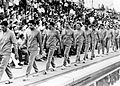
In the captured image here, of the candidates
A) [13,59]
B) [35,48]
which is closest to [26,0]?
[13,59]

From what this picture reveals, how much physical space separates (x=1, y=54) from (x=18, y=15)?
6.00m

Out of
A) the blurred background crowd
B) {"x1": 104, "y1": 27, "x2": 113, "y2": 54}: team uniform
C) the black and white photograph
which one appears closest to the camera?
the black and white photograph

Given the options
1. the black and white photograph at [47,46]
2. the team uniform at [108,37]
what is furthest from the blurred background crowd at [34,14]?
the team uniform at [108,37]

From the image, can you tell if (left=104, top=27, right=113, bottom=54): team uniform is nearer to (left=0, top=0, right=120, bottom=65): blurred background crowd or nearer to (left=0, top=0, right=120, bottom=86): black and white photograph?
(left=0, top=0, right=120, bottom=86): black and white photograph

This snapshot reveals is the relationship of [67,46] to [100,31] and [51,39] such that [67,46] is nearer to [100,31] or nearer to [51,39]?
[51,39]

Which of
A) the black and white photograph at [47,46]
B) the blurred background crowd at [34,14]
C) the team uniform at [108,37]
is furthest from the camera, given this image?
the team uniform at [108,37]

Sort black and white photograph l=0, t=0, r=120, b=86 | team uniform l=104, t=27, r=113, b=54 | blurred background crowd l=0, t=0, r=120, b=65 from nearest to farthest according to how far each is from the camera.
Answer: black and white photograph l=0, t=0, r=120, b=86
blurred background crowd l=0, t=0, r=120, b=65
team uniform l=104, t=27, r=113, b=54

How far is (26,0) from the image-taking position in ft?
52.8

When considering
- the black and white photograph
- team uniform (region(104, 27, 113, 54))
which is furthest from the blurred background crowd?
team uniform (region(104, 27, 113, 54))

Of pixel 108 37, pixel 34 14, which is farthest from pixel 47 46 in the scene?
pixel 108 37

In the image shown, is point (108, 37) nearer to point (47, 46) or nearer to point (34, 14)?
point (34, 14)

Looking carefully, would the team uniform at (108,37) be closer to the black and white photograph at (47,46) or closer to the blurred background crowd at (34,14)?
the black and white photograph at (47,46)

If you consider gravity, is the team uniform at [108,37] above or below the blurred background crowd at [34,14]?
below

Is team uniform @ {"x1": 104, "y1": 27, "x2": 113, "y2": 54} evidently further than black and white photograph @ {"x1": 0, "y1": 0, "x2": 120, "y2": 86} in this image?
Yes
